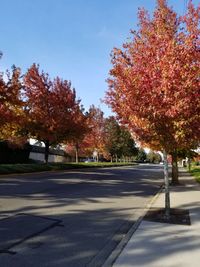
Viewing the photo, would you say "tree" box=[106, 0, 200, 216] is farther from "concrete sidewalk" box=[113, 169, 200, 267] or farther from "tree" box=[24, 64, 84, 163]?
"tree" box=[24, 64, 84, 163]

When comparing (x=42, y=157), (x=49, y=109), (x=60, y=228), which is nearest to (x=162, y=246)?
(x=60, y=228)

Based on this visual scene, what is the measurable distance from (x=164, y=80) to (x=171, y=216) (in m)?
3.75

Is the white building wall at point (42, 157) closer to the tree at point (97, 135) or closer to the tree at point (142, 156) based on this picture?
the tree at point (97, 135)

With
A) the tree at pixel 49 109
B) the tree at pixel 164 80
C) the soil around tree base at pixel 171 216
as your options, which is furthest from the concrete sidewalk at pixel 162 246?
the tree at pixel 49 109

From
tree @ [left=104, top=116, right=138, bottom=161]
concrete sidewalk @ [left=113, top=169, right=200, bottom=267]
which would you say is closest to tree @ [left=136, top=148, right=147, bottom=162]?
tree @ [left=104, top=116, right=138, bottom=161]

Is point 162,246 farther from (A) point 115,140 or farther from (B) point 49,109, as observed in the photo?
(A) point 115,140

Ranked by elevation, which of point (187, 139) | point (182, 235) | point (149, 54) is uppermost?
point (149, 54)

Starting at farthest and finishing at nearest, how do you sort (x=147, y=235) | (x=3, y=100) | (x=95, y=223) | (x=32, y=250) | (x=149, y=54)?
(x=3, y=100)
(x=149, y=54)
(x=95, y=223)
(x=147, y=235)
(x=32, y=250)

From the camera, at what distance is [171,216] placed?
1052cm

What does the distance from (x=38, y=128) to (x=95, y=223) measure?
24873mm

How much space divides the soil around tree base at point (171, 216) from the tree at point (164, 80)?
315mm

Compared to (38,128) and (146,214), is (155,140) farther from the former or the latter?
(38,128)

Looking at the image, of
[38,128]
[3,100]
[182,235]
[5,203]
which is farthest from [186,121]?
[38,128]

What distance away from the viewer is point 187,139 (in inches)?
409
